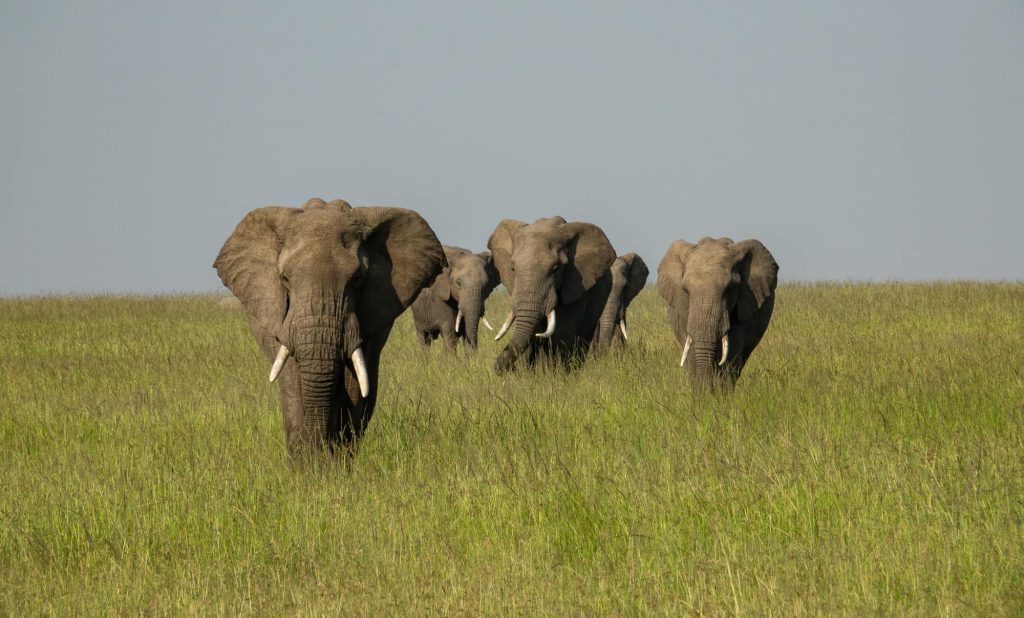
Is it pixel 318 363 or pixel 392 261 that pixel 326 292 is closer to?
pixel 318 363

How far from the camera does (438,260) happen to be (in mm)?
7871

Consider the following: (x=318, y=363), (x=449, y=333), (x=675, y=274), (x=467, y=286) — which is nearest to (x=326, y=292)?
(x=318, y=363)

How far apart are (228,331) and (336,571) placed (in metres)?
14.5

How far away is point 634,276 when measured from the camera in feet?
64.8

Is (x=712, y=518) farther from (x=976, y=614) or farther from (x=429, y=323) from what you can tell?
(x=429, y=323)

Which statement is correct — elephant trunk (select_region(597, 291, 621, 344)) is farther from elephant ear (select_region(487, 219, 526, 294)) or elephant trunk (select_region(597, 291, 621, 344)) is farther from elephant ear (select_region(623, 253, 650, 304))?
elephant ear (select_region(487, 219, 526, 294))

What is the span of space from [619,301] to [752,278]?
7175 millimetres

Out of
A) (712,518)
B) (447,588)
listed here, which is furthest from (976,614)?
(447,588)

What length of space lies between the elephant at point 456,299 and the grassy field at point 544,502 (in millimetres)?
6022

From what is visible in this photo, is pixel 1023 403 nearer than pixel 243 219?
No

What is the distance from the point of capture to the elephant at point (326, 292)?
6.96m

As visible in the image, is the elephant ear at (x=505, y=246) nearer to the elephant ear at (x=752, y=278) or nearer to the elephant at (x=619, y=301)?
the elephant ear at (x=752, y=278)

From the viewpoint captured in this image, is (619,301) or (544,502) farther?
(619,301)

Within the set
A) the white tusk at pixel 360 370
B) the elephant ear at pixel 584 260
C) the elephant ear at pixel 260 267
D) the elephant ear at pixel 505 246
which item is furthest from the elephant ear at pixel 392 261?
the elephant ear at pixel 505 246
